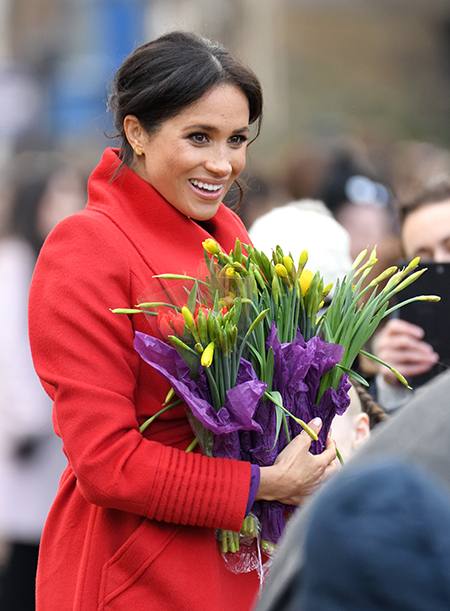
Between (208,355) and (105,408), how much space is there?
225 millimetres

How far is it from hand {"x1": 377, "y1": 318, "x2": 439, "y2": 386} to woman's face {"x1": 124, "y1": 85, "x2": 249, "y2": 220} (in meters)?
0.93

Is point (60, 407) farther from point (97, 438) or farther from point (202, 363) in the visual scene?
point (202, 363)

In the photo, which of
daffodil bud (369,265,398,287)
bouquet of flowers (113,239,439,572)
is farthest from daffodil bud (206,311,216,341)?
daffodil bud (369,265,398,287)

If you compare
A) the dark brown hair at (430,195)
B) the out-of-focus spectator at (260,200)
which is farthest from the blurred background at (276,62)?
the dark brown hair at (430,195)

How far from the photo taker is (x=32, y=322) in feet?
5.10

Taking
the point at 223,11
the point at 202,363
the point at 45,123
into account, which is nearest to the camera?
the point at 202,363

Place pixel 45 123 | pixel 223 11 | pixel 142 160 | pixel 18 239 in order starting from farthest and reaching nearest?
1. pixel 223 11
2. pixel 45 123
3. pixel 18 239
4. pixel 142 160

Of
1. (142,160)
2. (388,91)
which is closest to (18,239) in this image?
(142,160)

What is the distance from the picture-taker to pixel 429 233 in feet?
9.33

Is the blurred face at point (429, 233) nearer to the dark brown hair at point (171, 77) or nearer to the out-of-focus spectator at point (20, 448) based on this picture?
the dark brown hair at point (171, 77)

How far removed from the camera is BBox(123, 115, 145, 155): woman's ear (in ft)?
5.66

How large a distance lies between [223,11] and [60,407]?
29.3ft

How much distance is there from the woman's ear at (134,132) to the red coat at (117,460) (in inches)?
6.5

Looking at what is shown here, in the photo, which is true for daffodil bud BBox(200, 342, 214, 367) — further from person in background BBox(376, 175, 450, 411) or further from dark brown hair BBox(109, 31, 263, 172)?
person in background BBox(376, 175, 450, 411)
